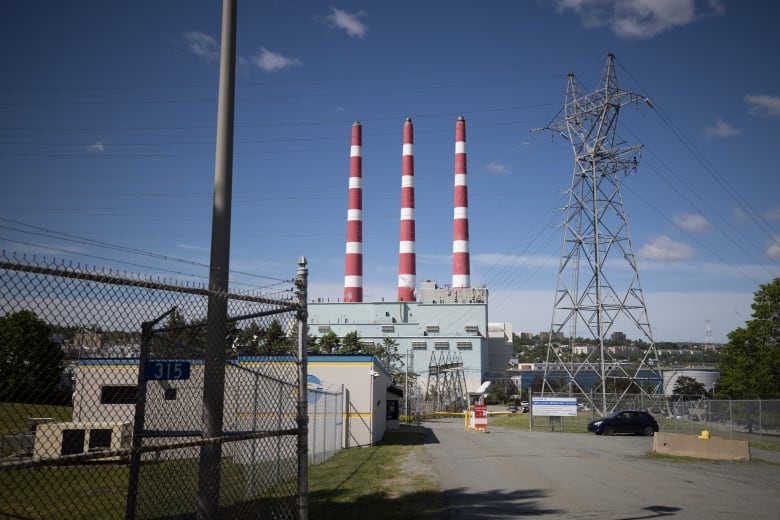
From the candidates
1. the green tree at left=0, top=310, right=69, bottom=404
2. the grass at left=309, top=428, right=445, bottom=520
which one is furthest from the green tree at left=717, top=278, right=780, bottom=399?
the green tree at left=0, top=310, right=69, bottom=404

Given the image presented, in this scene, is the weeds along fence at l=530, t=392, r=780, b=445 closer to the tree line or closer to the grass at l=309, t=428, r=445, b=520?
the grass at l=309, t=428, r=445, b=520

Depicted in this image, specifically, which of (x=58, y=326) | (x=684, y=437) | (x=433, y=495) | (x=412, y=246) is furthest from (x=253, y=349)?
(x=412, y=246)

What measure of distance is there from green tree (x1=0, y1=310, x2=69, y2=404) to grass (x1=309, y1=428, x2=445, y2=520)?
227 inches

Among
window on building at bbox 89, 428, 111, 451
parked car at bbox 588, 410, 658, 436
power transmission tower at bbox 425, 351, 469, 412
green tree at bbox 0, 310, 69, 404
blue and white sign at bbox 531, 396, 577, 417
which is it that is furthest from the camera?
power transmission tower at bbox 425, 351, 469, 412

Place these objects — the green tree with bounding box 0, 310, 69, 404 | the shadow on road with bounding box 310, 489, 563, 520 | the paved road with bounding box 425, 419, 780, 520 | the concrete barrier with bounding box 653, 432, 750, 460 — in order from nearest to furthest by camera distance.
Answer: the green tree with bounding box 0, 310, 69, 404 → the shadow on road with bounding box 310, 489, 563, 520 → the paved road with bounding box 425, 419, 780, 520 → the concrete barrier with bounding box 653, 432, 750, 460

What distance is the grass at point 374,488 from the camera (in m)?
9.95

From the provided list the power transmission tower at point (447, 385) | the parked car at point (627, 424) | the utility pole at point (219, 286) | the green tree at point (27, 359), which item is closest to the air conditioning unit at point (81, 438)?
the utility pole at point (219, 286)

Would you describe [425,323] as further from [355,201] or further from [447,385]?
[355,201]

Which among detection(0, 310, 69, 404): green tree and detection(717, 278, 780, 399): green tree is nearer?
detection(0, 310, 69, 404): green tree

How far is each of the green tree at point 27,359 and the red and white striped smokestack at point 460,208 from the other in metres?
62.0

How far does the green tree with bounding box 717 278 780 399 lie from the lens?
119ft

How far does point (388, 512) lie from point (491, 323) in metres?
107

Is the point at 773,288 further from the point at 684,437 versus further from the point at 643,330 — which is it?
the point at 684,437

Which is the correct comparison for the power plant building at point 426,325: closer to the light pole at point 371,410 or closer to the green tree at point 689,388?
the green tree at point 689,388
